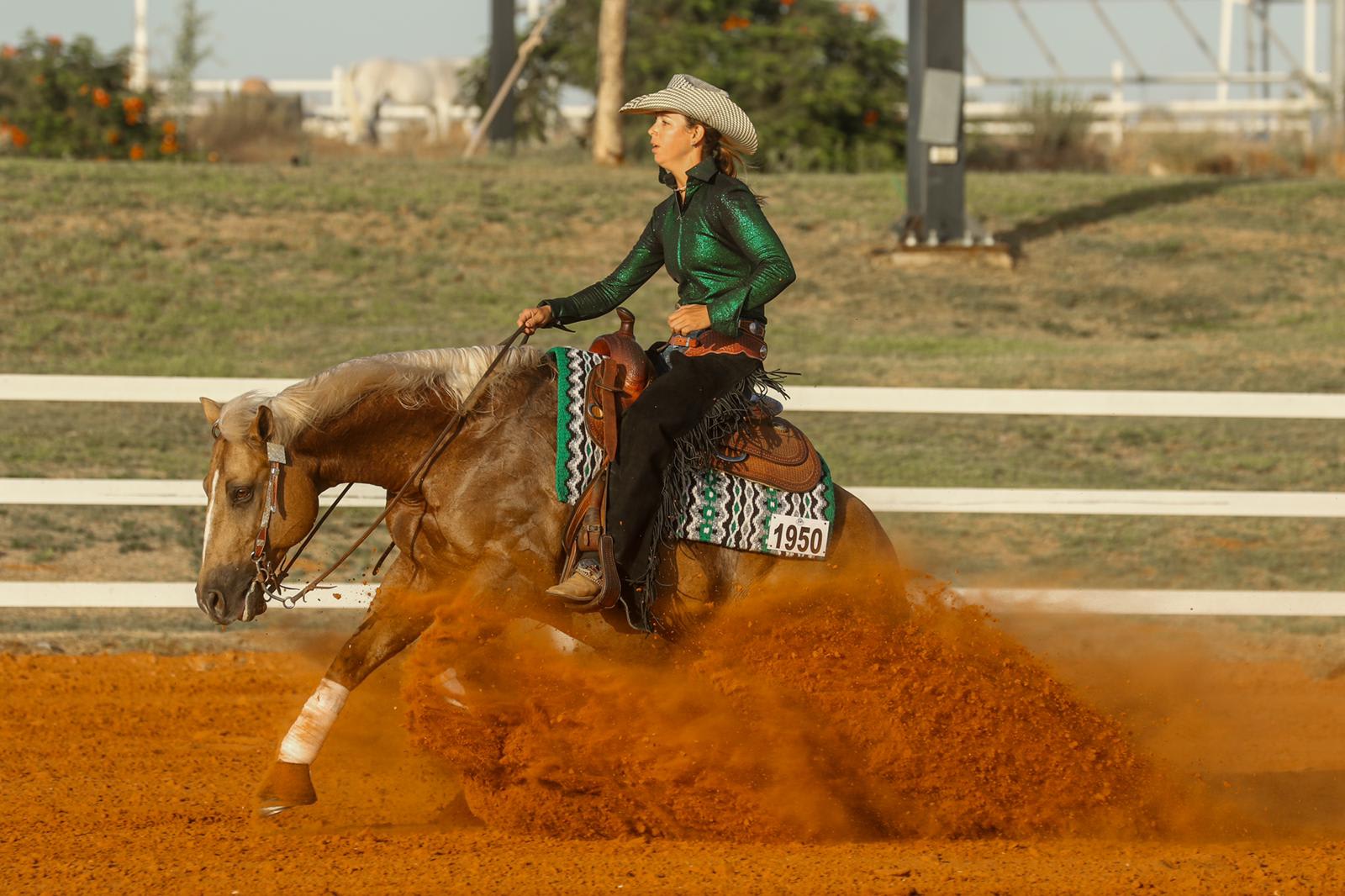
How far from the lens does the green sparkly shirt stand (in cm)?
525

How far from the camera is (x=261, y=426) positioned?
5055 millimetres

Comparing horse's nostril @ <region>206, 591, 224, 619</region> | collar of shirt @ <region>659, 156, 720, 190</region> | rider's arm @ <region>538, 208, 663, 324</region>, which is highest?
collar of shirt @ <region>659, 156, 720, 190</region>

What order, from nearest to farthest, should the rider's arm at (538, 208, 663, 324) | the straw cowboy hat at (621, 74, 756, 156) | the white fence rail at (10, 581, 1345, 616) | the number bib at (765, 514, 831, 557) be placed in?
the straw cowboy hat at (621, 74, 756, 156) < the number bib at (765, 514, 831, 557) < the rider's arm at (538, 208, 663, 324) < the white fence rail at (10, 581, 1345, 616)

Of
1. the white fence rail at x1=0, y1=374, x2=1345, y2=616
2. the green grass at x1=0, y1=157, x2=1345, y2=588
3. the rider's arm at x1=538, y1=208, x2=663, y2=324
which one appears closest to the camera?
the rider's arm at x1=538, y1=208, x2=663, y2=324

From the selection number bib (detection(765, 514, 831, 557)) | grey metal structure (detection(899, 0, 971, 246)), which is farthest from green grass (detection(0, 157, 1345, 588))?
number bib (detection(765, 514, 831, 557))

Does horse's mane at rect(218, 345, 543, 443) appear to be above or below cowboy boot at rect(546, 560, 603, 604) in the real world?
above

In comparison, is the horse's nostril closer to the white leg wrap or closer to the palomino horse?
the palomino horse

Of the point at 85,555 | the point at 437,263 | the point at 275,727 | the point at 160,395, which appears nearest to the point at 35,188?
the point at 437,263

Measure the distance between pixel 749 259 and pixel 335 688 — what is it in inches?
81.0

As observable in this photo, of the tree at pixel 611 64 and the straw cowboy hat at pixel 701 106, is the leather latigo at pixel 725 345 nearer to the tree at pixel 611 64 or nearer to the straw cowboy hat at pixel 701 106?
the straw cowboy hat at pixel 701 106

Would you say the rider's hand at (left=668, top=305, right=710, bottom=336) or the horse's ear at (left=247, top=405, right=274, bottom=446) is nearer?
the horse's ear at (left=247, top=405, right=274, bottom=446)

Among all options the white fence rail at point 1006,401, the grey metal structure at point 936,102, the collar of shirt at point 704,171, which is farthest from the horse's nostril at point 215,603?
the grey metal structure at point 936,102

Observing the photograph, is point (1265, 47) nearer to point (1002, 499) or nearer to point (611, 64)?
point (611, 64)

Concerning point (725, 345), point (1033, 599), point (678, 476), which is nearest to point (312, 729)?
point (678, 476)
